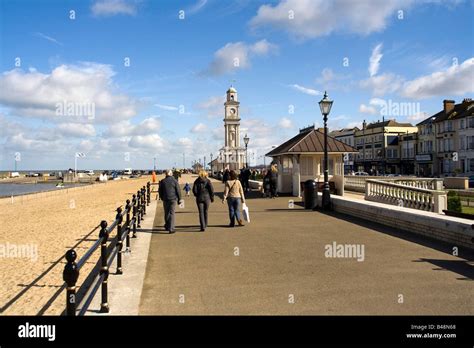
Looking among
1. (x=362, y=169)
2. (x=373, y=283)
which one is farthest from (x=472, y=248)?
(x=362, y=169)

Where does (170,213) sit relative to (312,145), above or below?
below

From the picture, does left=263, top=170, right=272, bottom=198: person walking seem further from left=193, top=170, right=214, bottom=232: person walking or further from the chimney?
the chimney

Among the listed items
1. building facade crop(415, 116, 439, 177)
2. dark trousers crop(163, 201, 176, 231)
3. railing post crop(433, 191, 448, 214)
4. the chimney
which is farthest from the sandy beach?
the chimney

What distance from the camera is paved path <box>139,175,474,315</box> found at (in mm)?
5812

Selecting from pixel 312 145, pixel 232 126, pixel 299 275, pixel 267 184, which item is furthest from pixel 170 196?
pixel 232 126

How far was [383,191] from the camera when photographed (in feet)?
64.5

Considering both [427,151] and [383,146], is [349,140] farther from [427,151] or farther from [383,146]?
[427,151]

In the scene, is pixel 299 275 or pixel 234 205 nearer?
pixel 299 275

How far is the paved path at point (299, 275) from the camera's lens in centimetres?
581

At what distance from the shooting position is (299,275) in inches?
294

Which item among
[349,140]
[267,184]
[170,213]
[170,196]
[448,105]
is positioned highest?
[448,105]

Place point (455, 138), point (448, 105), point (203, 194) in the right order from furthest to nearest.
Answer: point (448, 105) < point (455, 138) < point (203, 194)
